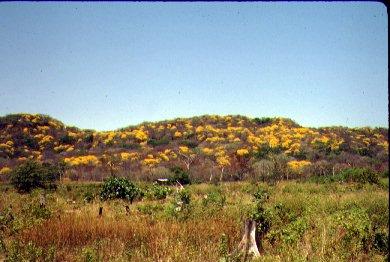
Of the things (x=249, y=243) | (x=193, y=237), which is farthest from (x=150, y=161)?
(x=249, y=243)

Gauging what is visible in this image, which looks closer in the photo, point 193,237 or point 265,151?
point 193,237

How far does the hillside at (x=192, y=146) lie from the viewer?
3322 cm

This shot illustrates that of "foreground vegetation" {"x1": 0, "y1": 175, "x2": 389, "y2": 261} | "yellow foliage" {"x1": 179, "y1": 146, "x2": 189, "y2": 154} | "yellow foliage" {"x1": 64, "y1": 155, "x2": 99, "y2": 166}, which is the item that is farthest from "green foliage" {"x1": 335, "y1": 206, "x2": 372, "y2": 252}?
"yellow foliage" {"x1": 179, "y1": 146, "x2": 189, "y2": 154}

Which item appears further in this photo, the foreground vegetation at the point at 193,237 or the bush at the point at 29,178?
the bush at the point at 29,178

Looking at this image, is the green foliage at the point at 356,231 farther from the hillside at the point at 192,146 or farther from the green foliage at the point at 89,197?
the hillside at the point at 192,146

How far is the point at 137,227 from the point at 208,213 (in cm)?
257

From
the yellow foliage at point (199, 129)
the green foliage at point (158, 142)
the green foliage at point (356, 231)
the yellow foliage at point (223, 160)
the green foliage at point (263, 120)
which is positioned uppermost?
the green foliage at point (263, 120)

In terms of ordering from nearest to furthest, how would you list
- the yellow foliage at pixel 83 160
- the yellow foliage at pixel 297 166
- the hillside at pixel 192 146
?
1. the yellow foliage at pixel 297 166
2. the hillside at pixel 192 146
3. the yellow foliage at pixel 83 160

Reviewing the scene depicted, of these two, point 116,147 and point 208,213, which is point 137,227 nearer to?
point 208,213

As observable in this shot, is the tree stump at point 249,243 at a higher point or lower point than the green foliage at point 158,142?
lower

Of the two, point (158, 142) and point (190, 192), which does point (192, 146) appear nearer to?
point (158, 142)

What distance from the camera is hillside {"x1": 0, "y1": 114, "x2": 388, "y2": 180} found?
33219 millimetres

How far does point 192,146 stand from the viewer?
46406 mm

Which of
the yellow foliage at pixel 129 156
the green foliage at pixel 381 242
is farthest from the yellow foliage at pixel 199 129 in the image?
the green foliage at pixel 381 242
